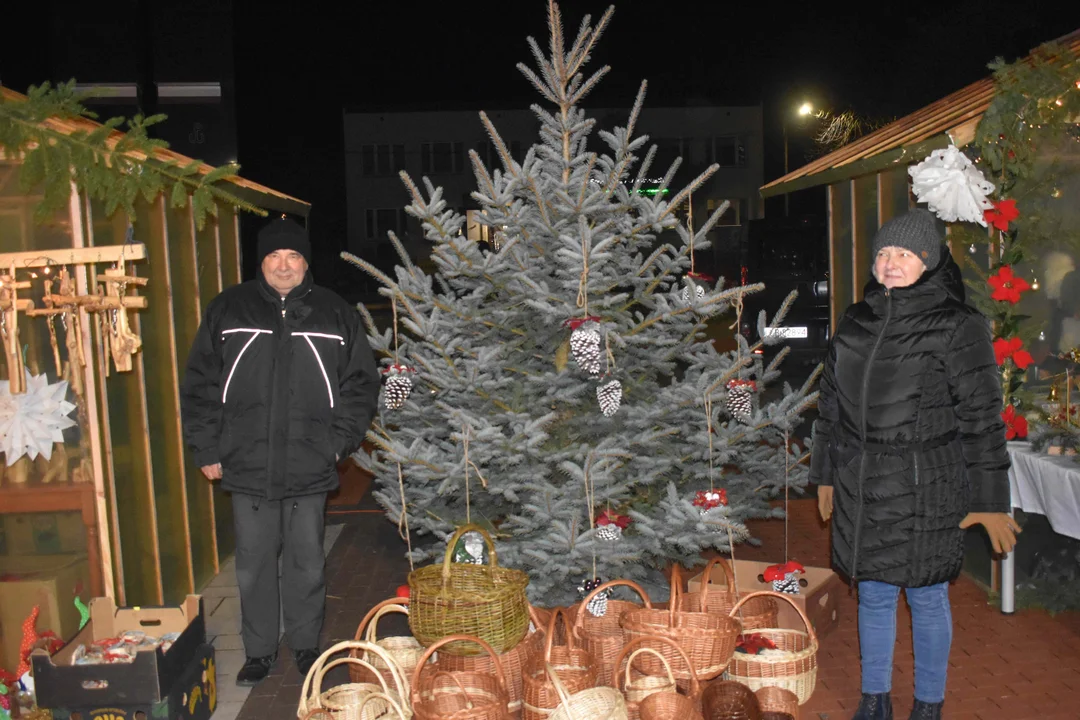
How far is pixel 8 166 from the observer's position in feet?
13.6

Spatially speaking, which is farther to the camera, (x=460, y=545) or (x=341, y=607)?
(x=341, y=607)

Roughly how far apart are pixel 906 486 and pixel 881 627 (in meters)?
0.62

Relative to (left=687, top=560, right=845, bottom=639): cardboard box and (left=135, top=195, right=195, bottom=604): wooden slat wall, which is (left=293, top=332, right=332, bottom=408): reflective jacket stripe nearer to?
(left=135, top=195, right=195, bottom=604): wooden slat wall

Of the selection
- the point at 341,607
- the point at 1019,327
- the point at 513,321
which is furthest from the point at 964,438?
the point at 341,607

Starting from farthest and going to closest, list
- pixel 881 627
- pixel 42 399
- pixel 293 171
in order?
pixel 293 171, pixel 42 399, pixel 881 627

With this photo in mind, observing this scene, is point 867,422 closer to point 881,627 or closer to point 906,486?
point 906,486

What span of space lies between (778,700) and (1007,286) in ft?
9.06

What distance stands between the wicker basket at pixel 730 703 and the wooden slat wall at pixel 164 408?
3.27m

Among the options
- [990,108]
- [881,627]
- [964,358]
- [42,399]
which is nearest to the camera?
[964,358]

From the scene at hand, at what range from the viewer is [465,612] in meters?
3.64

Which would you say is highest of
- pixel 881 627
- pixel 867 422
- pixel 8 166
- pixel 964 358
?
pixel 8 166

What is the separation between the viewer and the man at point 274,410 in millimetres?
4492

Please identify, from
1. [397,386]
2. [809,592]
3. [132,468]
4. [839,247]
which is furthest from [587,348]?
[839,247]

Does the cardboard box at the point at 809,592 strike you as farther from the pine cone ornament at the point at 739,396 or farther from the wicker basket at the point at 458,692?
the wicker basket at the point at 458,692
